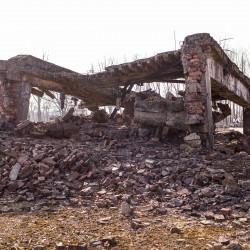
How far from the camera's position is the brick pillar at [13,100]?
10375mm

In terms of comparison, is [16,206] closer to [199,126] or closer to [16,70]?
[199,126]

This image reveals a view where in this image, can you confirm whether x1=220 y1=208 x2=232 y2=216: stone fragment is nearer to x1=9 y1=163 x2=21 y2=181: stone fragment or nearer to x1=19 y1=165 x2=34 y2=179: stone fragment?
x1=19 y1=165 x2=34 y2=179: stone fragment

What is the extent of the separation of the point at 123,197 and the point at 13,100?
7.52 metres

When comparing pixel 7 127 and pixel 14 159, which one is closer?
pixel 14 159

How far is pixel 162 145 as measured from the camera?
8.25 metres

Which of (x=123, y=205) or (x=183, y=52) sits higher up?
(x=183, y=52)

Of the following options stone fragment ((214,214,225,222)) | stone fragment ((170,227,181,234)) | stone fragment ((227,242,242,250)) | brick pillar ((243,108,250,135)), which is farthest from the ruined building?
stone fragment ((227,242,242,250))

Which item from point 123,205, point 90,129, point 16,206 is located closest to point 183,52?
point 90,129

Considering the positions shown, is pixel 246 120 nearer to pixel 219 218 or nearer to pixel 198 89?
pixel 198 89

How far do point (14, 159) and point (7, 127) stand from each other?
4.00 meters

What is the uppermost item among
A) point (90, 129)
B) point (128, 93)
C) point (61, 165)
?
point (128, 93)

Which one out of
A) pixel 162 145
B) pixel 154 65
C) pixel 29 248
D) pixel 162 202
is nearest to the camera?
pixel 29 248

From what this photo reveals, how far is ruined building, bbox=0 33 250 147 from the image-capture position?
24.8 feet

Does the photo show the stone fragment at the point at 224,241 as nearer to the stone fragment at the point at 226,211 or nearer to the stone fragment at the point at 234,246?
the stone fragment at the point at 234,246
